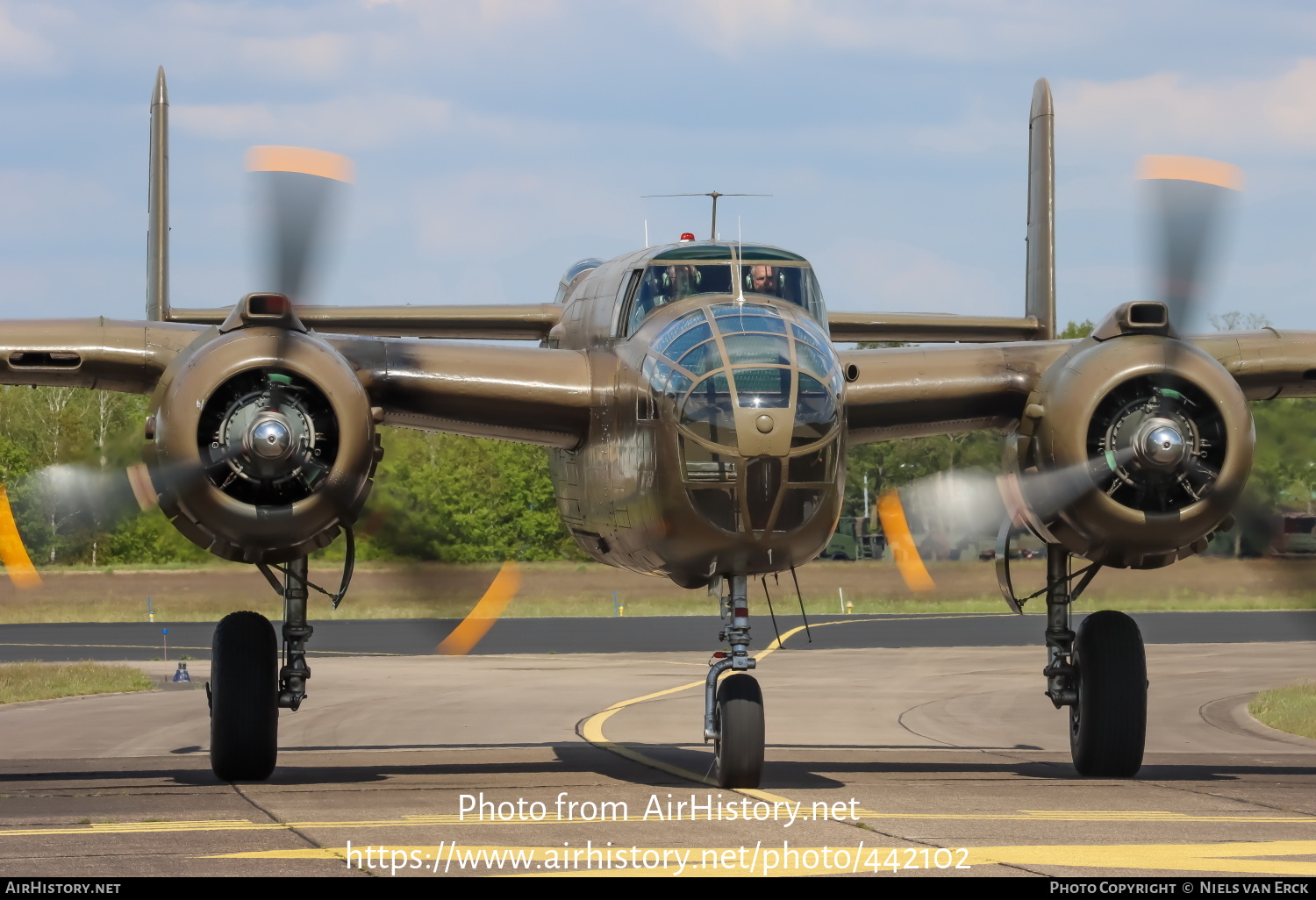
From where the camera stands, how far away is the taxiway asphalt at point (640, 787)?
1019 cm

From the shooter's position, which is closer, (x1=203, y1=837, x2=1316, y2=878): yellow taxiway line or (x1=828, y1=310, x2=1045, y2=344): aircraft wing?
(x1=203, y1=837, x2=1316, y2=878): yellow taxiway line

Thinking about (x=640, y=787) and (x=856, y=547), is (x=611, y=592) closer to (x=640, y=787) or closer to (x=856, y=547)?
(x=856, y=547)

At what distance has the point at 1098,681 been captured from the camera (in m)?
15.7

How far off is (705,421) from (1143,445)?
12.6ft

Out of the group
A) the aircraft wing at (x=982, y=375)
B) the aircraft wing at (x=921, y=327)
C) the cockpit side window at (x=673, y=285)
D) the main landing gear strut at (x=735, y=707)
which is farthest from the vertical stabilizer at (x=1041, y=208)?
the main landing gear strut at (x=735, y=707)

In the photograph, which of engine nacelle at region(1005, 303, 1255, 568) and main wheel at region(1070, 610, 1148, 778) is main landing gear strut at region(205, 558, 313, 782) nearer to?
engine nacelle at region(1005, 303, 1255, 568)

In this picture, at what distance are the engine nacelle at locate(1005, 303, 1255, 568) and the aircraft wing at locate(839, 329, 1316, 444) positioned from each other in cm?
78

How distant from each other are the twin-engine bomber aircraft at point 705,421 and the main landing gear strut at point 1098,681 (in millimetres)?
25

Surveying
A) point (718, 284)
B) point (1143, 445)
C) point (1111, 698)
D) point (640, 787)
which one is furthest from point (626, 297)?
point (1111, 698)

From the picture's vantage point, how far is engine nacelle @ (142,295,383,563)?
12.9m

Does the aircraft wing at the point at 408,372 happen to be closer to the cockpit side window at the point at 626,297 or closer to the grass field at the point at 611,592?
the cockpit side window at the point at 626,297

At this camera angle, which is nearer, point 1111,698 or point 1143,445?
point 1143,445

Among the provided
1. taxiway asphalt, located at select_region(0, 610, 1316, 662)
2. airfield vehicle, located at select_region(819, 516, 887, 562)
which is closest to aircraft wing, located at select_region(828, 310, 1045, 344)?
taxiway asphalt, located at select_region(0, 610, 1316, 662)

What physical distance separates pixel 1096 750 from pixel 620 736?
26.4 ft
